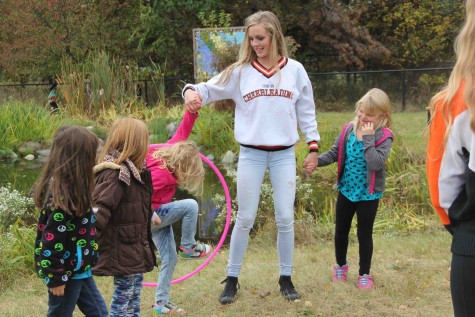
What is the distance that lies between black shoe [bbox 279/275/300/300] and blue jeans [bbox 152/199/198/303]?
71cm

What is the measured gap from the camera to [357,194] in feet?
14.5

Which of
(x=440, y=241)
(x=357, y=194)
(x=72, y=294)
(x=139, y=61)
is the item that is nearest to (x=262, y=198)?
(x=440, y=241)

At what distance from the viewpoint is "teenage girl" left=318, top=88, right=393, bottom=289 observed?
436 cm

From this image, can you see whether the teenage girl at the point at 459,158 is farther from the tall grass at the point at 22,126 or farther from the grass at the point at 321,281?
the tall grass at the point at 22,126

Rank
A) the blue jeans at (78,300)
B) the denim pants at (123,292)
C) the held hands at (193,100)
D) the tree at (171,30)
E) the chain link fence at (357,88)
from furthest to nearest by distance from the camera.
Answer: the tree at (171,30) → the chain link fence at (357,88) → the held hands at (193,100) → the denim pants at (123,292) → the blue jeans at (78,300)

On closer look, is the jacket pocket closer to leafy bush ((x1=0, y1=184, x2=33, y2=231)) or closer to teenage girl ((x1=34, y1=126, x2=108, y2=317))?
teenage girl ((x1=34, y1=126, x2=108, y2=317))

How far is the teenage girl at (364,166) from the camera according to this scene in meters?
4.36

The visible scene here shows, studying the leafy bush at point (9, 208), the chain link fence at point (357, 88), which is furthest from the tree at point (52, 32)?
the leafy bush at point (9, 208)

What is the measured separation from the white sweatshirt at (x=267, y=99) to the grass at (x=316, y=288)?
3.62 ft

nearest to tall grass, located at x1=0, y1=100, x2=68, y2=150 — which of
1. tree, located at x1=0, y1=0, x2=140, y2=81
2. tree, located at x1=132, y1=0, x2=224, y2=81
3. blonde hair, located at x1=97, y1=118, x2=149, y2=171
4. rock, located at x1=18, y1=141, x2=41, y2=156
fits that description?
rock, located at x1=18, y1=141, x2=41, y2=156

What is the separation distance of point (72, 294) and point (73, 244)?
10.6 inches

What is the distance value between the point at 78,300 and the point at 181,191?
6822 millimetres

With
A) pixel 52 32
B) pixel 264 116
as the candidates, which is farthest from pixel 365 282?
pixel 52 32

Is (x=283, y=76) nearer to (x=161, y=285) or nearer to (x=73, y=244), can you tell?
(x=161, y=285)
